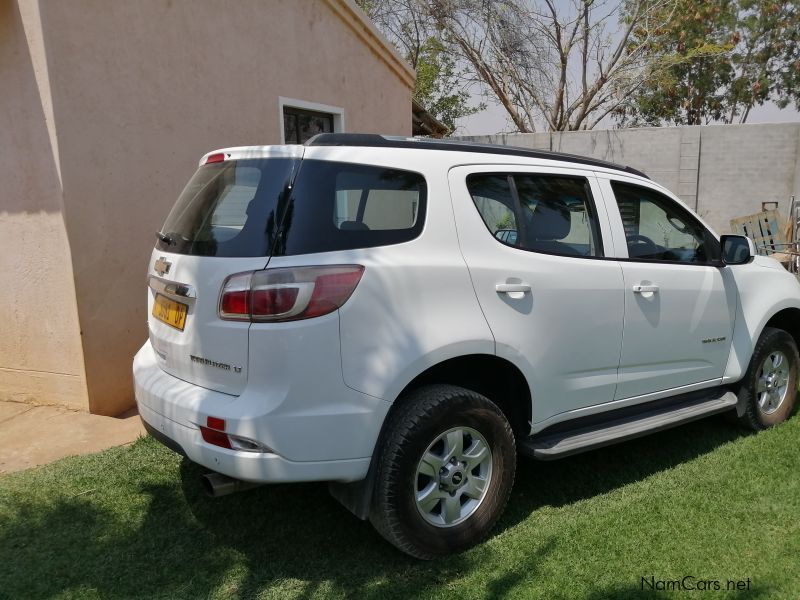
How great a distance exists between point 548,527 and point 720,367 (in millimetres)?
1730

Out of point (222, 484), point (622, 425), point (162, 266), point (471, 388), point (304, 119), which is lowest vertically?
point (622, 425)

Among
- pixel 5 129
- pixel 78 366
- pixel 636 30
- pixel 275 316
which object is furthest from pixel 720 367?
pixel 636 30

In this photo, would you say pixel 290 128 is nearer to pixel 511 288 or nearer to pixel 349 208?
pixel 349 208

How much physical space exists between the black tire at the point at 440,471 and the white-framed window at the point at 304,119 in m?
4.30

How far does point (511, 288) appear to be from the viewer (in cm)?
304

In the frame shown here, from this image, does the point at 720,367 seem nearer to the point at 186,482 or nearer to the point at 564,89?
the point at 186,482

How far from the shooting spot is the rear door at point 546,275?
302 cm

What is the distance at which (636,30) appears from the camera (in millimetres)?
19312

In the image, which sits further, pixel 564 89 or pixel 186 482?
pixel 564 89

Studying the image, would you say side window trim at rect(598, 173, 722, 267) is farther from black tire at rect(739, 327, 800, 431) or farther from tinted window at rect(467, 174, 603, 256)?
black tire at rect(739, 327, 800, 431)

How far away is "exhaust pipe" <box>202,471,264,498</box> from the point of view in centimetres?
269

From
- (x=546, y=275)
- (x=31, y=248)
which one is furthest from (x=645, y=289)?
(x=31, y=248)

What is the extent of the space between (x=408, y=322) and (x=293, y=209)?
67cm

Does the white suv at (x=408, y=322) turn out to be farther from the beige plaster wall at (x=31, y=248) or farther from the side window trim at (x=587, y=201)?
the beige plaster wall at (x=31, y=248)
